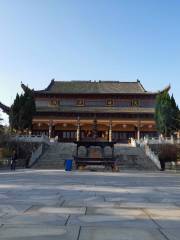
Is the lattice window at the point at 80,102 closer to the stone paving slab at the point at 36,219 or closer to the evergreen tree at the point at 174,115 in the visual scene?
the evergreen tree at the point at 174,115

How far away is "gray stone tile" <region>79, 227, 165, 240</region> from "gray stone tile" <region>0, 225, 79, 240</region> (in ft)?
0.48

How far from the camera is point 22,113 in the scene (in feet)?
155

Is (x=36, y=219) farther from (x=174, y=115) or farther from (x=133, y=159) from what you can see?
(x=174, y=115)

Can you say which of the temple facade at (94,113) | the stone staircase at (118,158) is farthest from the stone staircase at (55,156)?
the temple facade at (94,113)

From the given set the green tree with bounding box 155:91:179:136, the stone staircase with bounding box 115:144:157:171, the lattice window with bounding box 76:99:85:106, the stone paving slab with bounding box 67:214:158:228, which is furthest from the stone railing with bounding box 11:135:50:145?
the stone paving slab with bounding box 67:214:158:228

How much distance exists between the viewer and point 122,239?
15.3 ft

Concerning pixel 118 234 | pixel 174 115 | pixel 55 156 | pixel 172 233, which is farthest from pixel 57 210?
pixel 174 115

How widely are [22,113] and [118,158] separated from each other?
17.3 m

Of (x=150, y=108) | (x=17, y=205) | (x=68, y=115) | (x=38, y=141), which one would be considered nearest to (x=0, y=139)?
(x=38, y=141)

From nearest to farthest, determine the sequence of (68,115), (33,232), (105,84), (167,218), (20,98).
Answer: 1. (33,232)
2. (167,218)
3. (20,98)
4. (68,115)
5. (105,84)

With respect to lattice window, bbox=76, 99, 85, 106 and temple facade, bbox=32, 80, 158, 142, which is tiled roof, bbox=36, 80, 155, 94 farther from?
lattice window, bbox=76, 99, 85, 106

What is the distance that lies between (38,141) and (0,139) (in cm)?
435

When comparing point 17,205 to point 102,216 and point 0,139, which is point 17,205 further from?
point 0,139

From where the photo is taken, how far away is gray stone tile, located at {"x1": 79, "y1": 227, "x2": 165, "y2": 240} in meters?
4.77
